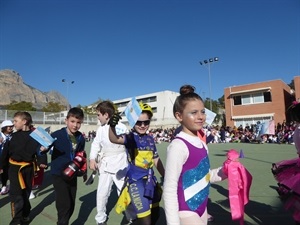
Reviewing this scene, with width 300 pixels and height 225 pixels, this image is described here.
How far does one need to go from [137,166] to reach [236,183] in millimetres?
1129

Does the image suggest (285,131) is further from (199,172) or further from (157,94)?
(157,94)

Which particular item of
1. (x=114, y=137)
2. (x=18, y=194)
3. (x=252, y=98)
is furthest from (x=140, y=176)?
(x=252, y=98)

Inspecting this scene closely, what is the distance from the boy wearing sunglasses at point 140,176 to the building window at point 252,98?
115ft

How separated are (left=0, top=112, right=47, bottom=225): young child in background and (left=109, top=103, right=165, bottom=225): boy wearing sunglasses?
1.91 meters

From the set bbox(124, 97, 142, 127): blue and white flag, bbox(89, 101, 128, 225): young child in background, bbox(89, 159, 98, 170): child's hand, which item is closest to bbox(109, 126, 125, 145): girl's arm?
bbox(124, 97, 142, 127): blue and white flag

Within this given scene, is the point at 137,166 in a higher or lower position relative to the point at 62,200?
higher

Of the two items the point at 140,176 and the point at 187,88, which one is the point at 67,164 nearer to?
the point at 140,176

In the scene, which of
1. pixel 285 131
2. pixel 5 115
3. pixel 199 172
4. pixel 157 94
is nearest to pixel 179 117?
pixel 199 172

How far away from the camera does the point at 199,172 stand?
238 centimetres

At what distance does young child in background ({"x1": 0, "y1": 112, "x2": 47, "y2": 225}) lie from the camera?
4496 mm

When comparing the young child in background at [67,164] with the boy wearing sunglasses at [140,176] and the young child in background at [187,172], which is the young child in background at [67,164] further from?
the young child in background at [187,172]

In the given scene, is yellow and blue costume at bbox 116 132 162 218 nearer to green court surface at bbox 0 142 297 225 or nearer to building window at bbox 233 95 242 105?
green court surface at bbox 0 142 297 225

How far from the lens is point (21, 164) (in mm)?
4777

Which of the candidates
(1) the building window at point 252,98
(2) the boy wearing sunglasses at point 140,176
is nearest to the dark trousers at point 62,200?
(2) the boy wearing sunglasses at point 140,176
